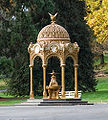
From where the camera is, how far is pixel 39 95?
43562mm

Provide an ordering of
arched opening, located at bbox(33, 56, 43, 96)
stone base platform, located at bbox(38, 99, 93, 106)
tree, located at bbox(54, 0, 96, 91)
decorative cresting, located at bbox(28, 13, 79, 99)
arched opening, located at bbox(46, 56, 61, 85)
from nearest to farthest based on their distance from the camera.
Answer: stone base platform, located at bbox(38, 99, 93, 106), decorative cresting, located at bbox(28, 13, 79, 99), arched opening, located at bbox(33, 56, 43, 96), arched opening, located at bbox(46, 56, 61, 85), tree, located at bbox(54, 0, 96, 91)

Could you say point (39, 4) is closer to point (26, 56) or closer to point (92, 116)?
point (26, 56)

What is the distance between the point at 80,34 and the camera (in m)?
48.1

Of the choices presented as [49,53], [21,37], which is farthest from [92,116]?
[21,37]

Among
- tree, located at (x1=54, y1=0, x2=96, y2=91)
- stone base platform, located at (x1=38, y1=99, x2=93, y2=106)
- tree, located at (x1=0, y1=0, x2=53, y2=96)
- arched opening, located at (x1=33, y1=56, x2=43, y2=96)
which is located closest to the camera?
stone base platform, located at (x1=38, y1=99, x2=93, y2=106)

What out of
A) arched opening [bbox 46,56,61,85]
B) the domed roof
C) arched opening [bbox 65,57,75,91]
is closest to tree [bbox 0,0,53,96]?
arched opening [bbox 46,56,61,85]

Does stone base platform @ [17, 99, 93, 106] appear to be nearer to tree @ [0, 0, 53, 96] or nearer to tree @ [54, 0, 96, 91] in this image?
tree @ [0, 0, 53, 96]

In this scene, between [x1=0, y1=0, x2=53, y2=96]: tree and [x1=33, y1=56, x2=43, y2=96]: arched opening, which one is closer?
[x1=0, y1=0, x2=53, y2=96]: tree

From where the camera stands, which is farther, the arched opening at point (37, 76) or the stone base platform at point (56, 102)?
the arched opening at point (37, 76)

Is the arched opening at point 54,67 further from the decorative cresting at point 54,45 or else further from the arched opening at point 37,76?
the decorative cresting at point 54,45

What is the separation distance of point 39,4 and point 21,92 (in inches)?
299

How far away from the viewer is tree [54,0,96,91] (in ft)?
157

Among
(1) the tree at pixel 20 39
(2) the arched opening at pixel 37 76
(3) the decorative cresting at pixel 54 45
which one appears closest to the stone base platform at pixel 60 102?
(3) the decorative cresting at pixel 54 45

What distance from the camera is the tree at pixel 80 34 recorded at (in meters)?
47.9
